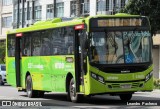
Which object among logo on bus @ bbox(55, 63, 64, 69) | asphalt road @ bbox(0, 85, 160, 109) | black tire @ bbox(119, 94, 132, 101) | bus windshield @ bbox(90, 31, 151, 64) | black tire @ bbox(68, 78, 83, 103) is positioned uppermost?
bus windshield @ bbox(90, 31, 151, 64)

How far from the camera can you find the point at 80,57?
62.7 ft

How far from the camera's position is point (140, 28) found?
755 inches

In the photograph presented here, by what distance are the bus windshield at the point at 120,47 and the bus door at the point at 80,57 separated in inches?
15.0

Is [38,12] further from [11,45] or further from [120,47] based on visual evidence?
[120,47]

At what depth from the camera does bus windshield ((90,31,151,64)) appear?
1848 cm

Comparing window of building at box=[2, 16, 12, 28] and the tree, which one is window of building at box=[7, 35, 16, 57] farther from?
window of building at box=[2, 16, 12, 28]

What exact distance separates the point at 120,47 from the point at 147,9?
15.9 metres

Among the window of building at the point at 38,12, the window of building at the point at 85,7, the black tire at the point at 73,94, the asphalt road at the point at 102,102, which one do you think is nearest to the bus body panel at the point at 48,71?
the black tire at the point at 73,94

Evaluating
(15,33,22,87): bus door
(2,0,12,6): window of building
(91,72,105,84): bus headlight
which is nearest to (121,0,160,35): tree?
(15,33,22,87): bus door

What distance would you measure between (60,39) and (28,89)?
4318mm

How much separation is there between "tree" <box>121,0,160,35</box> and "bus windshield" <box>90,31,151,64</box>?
14512mm

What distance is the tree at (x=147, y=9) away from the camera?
3354 cm

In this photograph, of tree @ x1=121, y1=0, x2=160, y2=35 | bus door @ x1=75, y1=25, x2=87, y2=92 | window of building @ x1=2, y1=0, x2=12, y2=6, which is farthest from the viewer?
window of building @ x1=2, y1=0, x2=12, y2=6

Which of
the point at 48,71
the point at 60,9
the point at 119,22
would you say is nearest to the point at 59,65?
the point at 48,71
